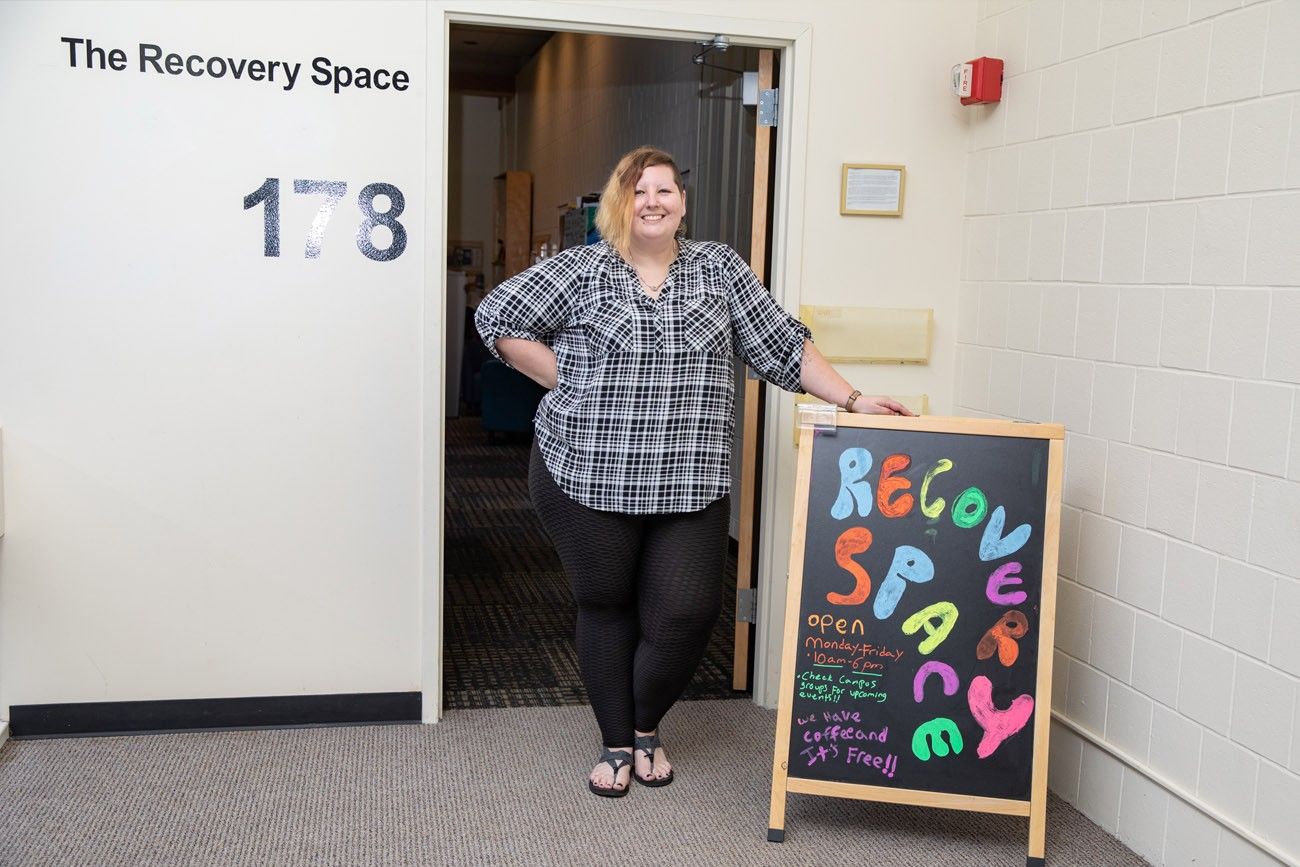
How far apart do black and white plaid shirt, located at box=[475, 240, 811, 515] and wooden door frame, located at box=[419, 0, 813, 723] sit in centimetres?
48

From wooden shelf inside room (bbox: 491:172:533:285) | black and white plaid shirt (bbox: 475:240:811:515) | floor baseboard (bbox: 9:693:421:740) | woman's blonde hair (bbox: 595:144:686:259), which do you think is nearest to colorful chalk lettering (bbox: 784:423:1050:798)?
black and white plaid shirt (bbox: 475:240:811:515)

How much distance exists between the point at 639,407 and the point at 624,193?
0.50 meters

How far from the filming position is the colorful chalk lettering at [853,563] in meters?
2.70

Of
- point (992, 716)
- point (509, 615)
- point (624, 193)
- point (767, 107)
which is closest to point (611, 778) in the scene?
point (992, 716)

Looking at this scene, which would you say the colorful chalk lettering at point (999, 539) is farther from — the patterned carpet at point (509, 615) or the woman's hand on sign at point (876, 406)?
the patterned carpet at point (509, 615)

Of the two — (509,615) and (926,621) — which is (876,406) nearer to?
(926,621)

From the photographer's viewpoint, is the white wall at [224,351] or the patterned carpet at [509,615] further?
the patterned carpet at [509,615]

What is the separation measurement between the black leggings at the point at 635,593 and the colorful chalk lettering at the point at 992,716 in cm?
63

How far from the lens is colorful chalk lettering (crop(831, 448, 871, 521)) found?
2715 millimetres

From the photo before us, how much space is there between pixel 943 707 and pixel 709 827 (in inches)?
23.3

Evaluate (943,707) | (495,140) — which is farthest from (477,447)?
(943,707)

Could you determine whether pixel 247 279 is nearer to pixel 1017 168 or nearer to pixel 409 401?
pixel 409 401

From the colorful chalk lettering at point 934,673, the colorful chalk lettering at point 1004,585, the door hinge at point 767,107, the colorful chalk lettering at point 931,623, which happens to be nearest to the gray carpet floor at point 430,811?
the colorful chalk lettering at point 934,673

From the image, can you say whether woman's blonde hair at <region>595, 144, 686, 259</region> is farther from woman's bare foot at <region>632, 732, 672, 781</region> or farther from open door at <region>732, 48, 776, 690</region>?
woman's bare foot at <region>632, 732, 672, 781</region>
